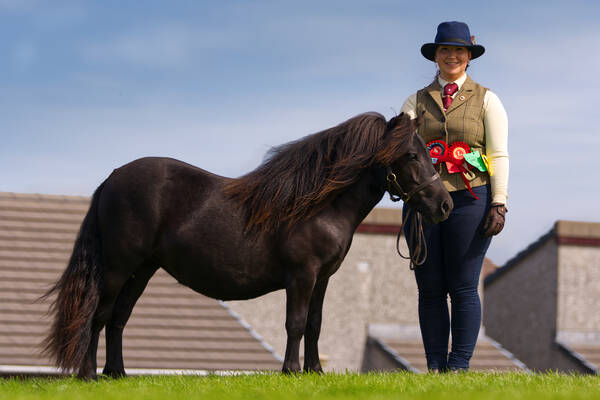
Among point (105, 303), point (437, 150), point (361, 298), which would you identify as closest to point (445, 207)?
point (437, 150)

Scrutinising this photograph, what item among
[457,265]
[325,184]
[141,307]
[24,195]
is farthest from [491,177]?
[24,195]

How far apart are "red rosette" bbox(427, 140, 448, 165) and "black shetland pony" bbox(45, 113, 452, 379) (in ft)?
1.24

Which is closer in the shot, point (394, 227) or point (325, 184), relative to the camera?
point (325, 184)

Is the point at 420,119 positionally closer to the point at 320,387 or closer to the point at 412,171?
the point at 412,171

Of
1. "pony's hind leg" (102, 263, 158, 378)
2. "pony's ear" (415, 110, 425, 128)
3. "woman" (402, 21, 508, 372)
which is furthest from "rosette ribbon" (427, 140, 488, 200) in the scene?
"pony's hind leg" (102, 263, 158, 378)

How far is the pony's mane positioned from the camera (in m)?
5.93

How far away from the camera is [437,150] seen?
641cm

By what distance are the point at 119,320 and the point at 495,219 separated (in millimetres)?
3094

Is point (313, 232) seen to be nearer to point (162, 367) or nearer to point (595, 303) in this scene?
point (162, 367)

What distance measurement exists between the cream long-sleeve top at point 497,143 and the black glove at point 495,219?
49mm

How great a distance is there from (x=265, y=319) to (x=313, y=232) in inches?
569

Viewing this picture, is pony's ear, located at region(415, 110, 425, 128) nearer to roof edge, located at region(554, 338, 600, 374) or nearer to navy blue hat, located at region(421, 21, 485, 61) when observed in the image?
navy blue hat, located at region(421, 21, 485, 61)

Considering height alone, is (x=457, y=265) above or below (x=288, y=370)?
above

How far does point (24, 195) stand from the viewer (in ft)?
56.6
